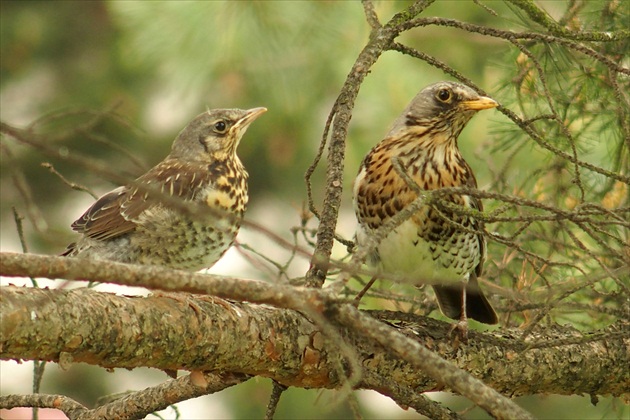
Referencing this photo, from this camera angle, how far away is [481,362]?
2.89m

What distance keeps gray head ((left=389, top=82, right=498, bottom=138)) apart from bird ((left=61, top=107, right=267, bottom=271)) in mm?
587

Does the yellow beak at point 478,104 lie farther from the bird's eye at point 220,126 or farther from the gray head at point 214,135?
the bird's eye at point 220,126

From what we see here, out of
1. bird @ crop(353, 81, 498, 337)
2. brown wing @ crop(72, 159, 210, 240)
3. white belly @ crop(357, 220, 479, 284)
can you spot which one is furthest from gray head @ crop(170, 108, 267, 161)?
white belly @ crop(357, 220, 479, 284)

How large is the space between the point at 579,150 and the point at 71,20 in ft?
Result: 15.6

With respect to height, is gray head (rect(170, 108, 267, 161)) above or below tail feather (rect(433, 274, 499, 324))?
above

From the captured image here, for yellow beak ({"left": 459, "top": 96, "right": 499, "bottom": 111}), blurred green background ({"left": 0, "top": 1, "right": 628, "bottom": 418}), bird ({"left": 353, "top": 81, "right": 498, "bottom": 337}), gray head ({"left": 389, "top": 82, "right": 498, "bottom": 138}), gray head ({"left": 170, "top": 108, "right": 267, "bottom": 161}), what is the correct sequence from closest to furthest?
yellow beak ({"left": 459, "top": 96, "right": 499, "bottom": 111}) < bird ({"left": 353, "top": 81, "right": 498, "bottom": 337}) < gray head ({"left": 389, "top": 82, "right": 498, "bottom": 138}) < gray head ({"left": 170, "top": 108, "right": 267, "bottom": 161}) < blurred green background ({"left": 0, "top": 1, "right": 628, "bottom": 418})

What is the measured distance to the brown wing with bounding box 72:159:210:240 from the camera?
3.43 m

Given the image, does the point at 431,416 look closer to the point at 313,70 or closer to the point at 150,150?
the point at 313,70

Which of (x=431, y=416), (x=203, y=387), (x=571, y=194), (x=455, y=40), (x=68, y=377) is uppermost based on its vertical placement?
(x=455, y=40)

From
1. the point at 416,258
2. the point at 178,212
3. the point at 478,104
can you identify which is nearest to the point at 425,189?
the point at 416,258

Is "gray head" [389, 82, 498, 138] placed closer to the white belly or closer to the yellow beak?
the yellow beak

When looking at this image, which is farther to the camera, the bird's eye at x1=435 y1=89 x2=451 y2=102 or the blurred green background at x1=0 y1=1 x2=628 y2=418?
the blurred green background at x1=0 y1=1 x2=628 y2=418

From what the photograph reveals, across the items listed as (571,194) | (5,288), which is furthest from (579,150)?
(5,288)

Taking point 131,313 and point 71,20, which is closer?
point 131,313
